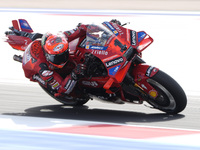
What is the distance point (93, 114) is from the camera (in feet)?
21.1

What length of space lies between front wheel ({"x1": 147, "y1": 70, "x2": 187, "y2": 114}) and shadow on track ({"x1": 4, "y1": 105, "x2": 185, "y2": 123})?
0.12 meters

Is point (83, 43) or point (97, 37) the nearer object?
point (97, 37)

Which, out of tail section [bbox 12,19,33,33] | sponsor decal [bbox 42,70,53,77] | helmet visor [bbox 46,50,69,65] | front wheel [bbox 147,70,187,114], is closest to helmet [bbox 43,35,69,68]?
helmet visor [bbox 46,50,69,65]

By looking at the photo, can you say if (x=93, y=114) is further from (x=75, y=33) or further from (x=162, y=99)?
(x=75, y=33)

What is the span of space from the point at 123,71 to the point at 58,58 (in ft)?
2.96

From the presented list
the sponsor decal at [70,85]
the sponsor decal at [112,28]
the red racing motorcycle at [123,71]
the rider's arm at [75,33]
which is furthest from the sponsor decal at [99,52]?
the rider's arm at [75,33]

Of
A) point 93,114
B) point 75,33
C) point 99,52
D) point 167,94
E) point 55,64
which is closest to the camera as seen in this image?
point 99,52

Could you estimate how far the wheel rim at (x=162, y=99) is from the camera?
229 inches

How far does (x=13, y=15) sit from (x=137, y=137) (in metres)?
10.2

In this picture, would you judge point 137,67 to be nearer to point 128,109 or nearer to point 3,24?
point 128,109

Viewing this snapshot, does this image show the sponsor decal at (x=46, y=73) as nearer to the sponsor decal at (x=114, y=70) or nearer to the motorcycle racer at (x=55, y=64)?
the motorcycle racer at (x=55, y=64)

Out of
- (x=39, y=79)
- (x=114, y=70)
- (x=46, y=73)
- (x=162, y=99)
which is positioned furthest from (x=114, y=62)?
(x=39, y=79)

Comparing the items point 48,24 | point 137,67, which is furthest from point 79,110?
point 48,24

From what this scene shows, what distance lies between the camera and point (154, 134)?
200 inches
